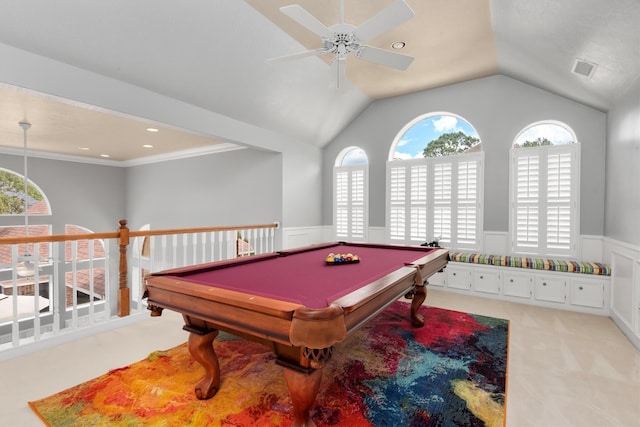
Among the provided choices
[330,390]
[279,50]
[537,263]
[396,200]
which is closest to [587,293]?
[537,263]

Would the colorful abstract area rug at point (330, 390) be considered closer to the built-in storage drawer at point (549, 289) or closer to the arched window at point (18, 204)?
the built-in storage drawer at point (549, 289)

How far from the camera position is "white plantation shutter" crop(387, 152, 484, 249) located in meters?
4.68

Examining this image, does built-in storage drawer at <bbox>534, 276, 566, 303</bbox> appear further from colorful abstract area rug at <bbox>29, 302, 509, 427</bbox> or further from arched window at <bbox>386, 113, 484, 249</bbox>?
colorful abstract area rug at <bbox>29, 302, 509, 427</bbox>

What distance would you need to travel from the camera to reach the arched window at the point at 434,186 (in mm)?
4691

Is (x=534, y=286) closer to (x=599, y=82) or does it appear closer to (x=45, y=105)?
(x=599, y=82)

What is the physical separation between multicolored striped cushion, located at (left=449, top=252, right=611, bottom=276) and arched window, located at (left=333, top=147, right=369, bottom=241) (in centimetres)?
183

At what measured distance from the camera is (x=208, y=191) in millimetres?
6492

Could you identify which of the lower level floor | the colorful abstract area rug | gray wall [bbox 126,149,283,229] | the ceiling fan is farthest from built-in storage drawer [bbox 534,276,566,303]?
gray wall [bbox 126,149,283,229]

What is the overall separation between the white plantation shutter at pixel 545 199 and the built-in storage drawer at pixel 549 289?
51 centimetres

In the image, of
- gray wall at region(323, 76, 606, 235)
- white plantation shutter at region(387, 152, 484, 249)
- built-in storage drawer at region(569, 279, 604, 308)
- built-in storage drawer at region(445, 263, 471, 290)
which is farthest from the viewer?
white plantation shutter at region(387, 152, 484, 249)

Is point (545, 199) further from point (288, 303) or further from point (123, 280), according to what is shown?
point (123, 280)

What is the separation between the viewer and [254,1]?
9.61ft

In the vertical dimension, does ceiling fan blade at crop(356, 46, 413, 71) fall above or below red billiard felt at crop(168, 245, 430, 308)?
above

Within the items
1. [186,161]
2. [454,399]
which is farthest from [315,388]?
[186,161]
